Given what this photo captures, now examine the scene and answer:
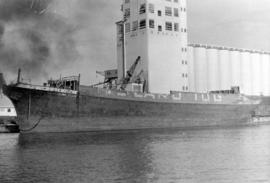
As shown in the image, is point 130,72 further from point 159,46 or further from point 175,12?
point 175,12

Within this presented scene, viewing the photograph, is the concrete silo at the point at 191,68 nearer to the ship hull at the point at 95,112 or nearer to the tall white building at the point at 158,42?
the tall white building at the point at 158,42

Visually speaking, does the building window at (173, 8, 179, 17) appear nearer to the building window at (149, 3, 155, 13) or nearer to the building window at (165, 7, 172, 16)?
the building window at (165, 7, 172, 16)

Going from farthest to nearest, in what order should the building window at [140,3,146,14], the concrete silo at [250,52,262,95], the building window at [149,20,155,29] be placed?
1. the concrete silo at [250,52,262,95]
2. the building window at [140,3,146,14]
3. the building window at [149,20,155,29]

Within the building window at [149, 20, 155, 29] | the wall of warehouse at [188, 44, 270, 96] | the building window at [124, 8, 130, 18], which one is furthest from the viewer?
the wall of warehouse at [188, 44, 270, 96]

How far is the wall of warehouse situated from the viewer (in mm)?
53594

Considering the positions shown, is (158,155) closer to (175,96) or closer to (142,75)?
(175,96)

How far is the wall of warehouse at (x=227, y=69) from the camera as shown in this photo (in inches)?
2110

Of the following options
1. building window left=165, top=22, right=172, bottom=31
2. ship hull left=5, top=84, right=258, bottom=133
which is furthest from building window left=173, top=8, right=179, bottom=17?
ship hull left=5, top=84, right=258, bottom=133

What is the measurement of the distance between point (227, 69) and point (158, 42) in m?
15.9

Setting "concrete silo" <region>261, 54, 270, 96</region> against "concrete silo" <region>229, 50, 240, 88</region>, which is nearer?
"concrete silo" <region>229, 50, 240, 88</region>

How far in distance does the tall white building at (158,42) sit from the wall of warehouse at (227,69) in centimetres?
510

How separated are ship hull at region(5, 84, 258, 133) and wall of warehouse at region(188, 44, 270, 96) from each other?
863cm

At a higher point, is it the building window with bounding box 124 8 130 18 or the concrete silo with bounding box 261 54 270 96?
the building window with bounding box 124 8 130 18

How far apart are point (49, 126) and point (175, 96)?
14.0 metres
